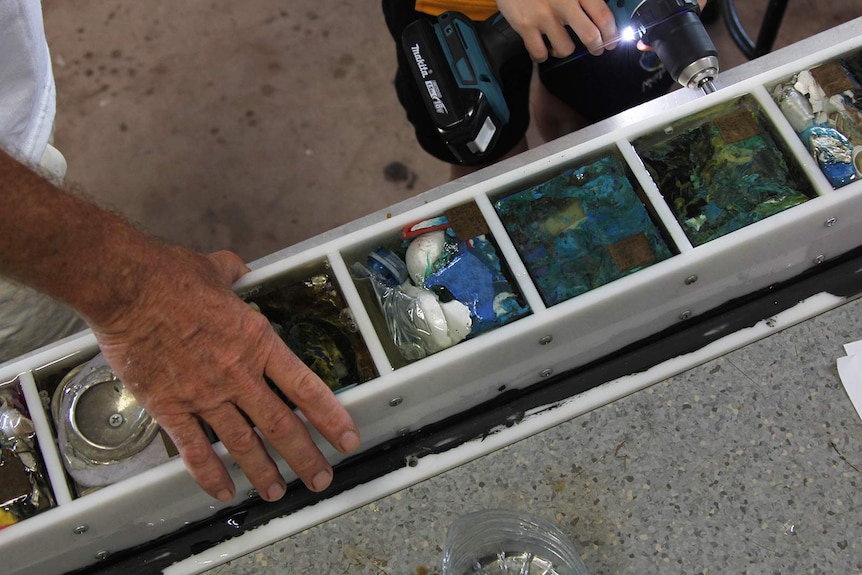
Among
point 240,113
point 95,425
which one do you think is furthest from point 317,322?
point 240,113

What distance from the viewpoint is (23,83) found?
89 cm

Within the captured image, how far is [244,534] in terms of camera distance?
80cm

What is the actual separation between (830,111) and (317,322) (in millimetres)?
557

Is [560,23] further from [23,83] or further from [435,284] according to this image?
[23,83]

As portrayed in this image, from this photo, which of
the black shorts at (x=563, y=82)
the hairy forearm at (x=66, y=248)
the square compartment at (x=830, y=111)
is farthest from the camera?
the black shorts at (x=563, y=82)

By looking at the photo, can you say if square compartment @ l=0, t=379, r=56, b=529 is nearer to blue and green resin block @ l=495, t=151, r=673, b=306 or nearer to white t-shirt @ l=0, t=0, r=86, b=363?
white t-shirt @ l=0, t=0, r=86, b=363

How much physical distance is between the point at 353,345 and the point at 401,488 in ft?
0.51

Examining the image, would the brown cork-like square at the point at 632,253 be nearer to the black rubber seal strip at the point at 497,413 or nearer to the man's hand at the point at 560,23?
the black rubber seal strip at the point at 497,413

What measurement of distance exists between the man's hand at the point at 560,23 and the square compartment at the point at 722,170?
0.15 metres

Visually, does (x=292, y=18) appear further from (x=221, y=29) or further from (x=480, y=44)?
(x=480, y=44)

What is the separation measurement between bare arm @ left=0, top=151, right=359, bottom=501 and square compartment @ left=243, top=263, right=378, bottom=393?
0.19 ft

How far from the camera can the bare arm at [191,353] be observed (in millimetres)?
693

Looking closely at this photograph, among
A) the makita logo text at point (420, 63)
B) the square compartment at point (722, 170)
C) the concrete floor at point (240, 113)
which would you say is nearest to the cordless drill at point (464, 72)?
the makita logo text at point (420, 63)

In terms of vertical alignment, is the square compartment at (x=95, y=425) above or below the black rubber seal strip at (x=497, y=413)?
above
